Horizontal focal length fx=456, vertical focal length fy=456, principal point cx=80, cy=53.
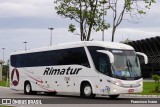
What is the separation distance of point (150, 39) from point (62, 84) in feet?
155

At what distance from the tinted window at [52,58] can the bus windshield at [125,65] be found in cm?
196

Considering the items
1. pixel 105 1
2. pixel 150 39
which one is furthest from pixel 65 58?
pixel 150 39

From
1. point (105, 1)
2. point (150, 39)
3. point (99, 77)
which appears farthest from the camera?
point (150, 39)

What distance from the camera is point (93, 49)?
1003 inches

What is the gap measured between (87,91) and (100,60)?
209 cm

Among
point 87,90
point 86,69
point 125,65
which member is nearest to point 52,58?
point 86,69

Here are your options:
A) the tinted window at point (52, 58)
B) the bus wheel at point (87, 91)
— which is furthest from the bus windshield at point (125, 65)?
the bus wheel at point (87, 91)

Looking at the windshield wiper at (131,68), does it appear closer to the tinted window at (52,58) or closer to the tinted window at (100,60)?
the tinted window at (100,60)

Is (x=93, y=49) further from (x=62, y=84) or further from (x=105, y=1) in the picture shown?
(x=105, y=1)

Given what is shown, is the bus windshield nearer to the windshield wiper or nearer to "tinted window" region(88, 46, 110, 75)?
the windshield wiper

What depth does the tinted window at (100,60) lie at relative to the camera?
24.5 meters

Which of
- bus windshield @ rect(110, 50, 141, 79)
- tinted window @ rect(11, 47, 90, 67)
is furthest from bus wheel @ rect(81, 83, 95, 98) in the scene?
bus windshield @ rect(110, 50, 141, 79)

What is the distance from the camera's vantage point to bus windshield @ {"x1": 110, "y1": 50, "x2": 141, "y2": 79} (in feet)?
79.9

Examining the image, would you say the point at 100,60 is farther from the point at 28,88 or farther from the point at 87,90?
the point at 28,88
